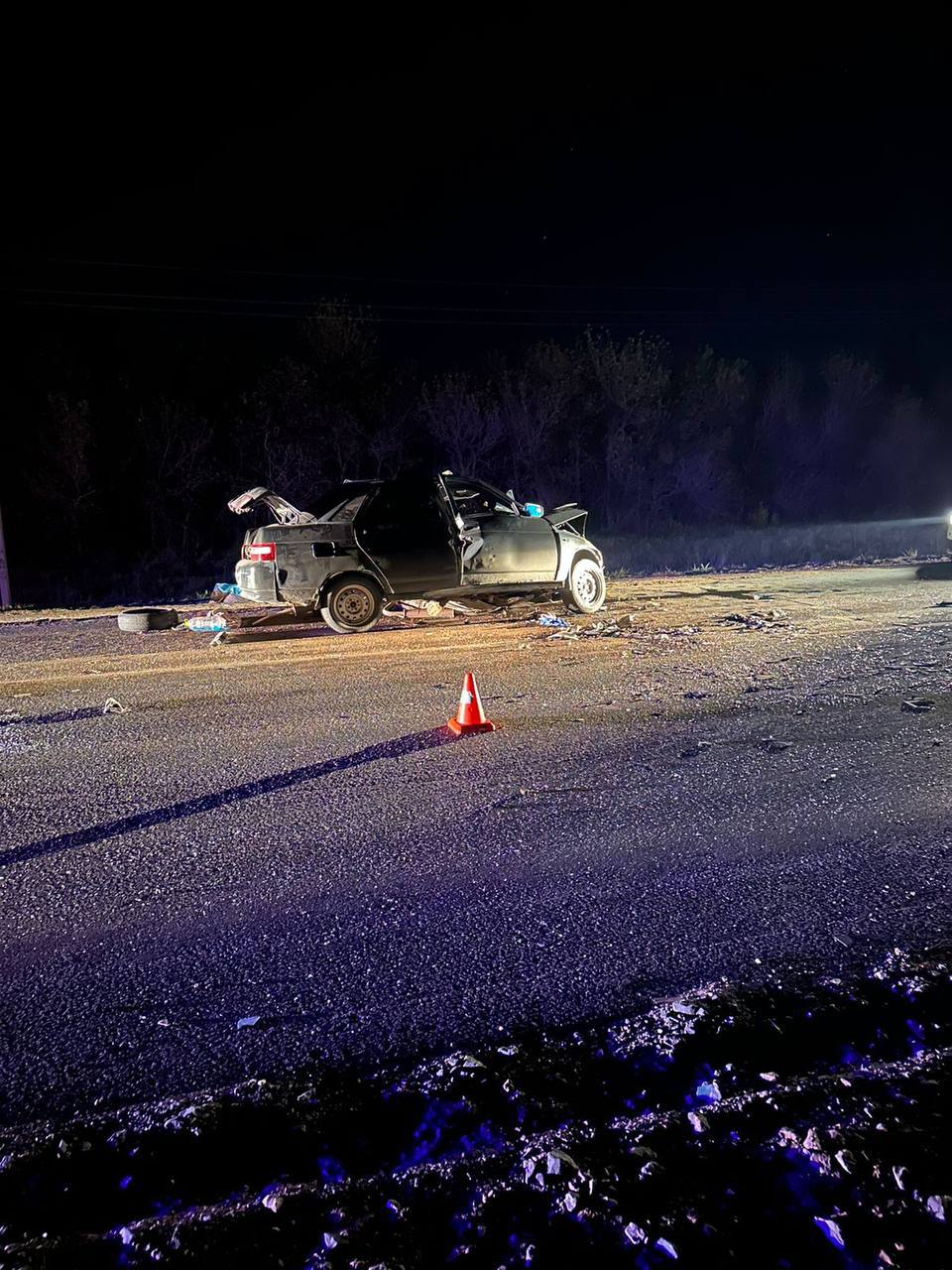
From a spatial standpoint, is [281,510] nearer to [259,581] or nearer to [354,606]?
[259,581]

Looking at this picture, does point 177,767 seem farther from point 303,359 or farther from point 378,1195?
point 303,359

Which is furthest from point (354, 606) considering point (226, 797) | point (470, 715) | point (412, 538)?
point (226, 797)

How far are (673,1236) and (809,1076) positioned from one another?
30.0 inches

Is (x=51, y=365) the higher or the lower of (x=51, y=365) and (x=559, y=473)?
the higher

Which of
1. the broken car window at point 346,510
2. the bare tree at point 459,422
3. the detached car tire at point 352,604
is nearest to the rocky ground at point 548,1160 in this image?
the detached car tire at point 352,604

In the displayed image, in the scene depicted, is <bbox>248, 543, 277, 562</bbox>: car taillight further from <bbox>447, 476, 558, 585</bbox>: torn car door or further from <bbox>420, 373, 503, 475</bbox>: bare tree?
<bbox>420, 373, 503, 475</bbox>: bare tree

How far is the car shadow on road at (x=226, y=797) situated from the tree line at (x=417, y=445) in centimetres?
1363

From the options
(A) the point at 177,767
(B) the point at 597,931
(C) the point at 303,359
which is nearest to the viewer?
(B) the point at 597,931

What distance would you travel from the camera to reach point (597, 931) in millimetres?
3420

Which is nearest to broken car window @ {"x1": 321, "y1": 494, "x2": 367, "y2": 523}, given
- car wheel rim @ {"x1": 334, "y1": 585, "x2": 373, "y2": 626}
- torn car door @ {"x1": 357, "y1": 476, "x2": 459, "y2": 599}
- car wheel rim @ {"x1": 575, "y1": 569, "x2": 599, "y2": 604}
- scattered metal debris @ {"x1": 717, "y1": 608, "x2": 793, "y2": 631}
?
torn car door @ {"x1": 357, "y1": 476, "x2": 459, "y2": 599}

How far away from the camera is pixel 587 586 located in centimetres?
1230

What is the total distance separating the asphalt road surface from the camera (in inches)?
116

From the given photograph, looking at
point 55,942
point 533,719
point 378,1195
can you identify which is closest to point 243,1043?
point 378,1195

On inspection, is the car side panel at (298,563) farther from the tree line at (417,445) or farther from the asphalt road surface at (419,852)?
the tree line at (417,445)
